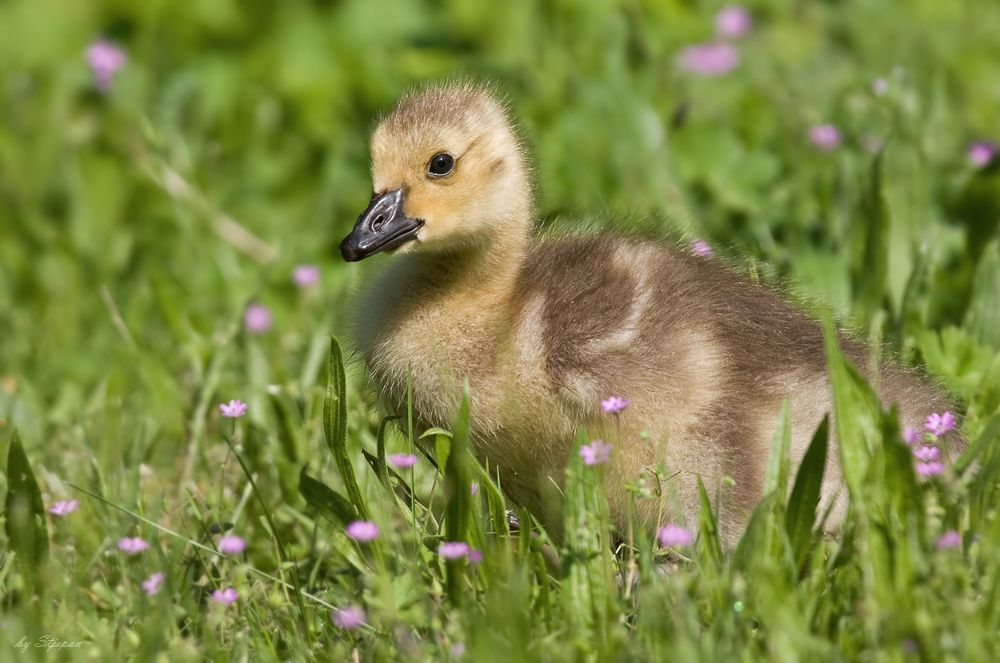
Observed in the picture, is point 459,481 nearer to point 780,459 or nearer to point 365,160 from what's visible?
point 780,459

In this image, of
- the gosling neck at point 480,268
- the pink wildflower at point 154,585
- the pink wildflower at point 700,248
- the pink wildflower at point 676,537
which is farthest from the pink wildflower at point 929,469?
the pink wildflower at point 154,585

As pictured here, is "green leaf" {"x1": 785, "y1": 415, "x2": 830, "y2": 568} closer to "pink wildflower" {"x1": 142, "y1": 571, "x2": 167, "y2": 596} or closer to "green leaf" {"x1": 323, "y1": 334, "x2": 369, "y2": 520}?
"green leaf" {"x1": 323, "y1": 334, "x2": 369, "y2": 520}

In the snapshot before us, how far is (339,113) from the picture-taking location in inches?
202

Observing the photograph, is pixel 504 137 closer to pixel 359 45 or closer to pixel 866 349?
pixel 866 349

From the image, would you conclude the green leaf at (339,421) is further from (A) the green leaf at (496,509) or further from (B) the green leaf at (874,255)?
(B) the green leaf at (874,255)

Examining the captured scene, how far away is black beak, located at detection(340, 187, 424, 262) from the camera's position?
244 cm

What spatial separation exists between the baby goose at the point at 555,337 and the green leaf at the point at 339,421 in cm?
23

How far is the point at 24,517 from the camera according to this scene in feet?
7.29

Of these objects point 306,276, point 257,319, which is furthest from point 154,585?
point 306,276

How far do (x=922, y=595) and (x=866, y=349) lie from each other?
0.85 meters

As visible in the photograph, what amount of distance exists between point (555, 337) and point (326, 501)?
0.52 m

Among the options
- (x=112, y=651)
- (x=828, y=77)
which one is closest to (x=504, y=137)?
(x=112, y=651)

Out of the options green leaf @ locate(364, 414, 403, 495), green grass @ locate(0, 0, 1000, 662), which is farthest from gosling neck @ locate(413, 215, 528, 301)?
green leaf @ locate(364, 414, 403, 495)

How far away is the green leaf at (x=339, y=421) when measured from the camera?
7.21 feet
